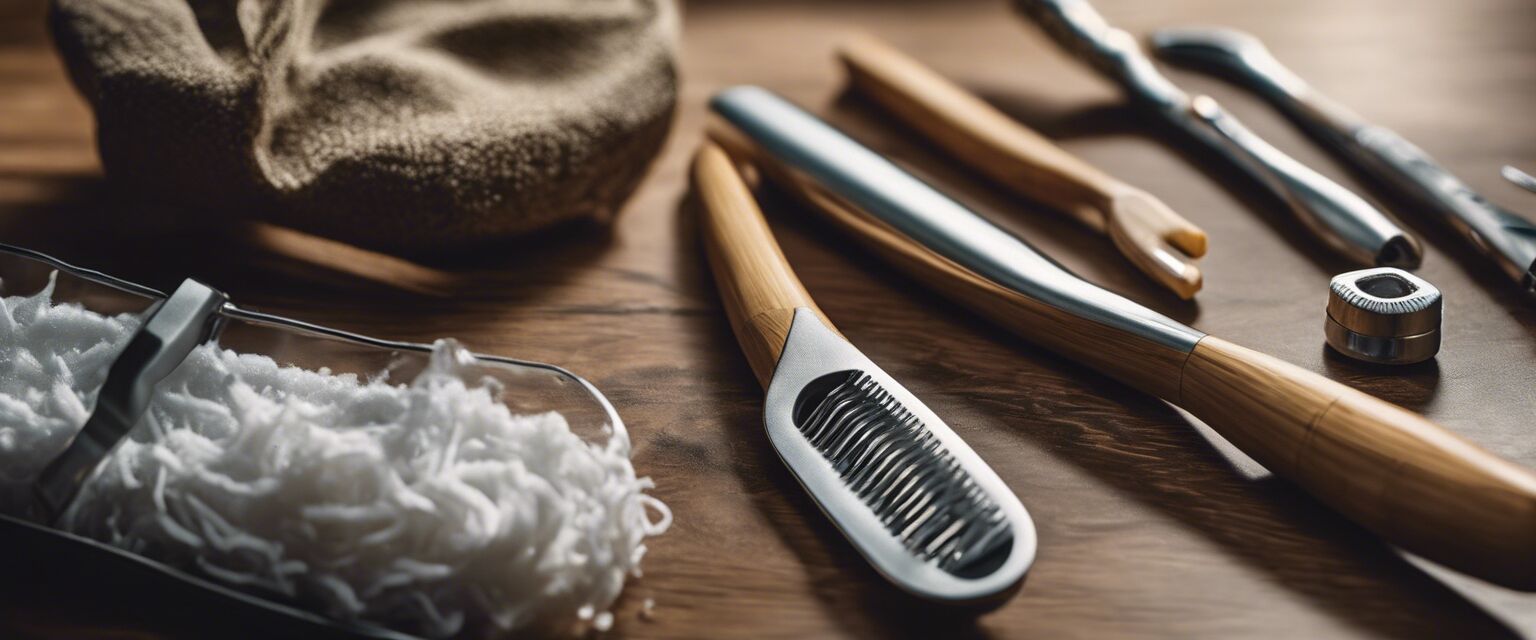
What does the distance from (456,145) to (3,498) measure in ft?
0.86

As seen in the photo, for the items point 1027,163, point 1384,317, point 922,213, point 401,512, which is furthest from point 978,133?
point 401,512

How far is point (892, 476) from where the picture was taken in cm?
44

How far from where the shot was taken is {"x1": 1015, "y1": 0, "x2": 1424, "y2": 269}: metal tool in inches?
24.1

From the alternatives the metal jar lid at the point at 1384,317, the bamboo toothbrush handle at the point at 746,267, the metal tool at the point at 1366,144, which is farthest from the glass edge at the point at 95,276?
the metal tool at the point at 1366,144

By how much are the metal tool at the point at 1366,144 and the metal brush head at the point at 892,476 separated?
1.10ft

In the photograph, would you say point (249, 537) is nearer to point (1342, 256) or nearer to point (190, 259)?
point (190, 259)

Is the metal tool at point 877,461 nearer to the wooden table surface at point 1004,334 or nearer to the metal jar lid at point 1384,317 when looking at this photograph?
the wooden table surface at point 1004,334

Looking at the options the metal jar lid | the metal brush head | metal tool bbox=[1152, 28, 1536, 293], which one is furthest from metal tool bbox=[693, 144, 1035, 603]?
metal tool bbox=[1152, 28, 1536, 293]

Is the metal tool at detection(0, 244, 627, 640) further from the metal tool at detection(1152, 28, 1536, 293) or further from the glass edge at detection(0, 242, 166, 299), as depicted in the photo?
the metal tool at detection(1152, 28, 1536, 293)

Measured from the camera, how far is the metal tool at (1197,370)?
0.39 meters

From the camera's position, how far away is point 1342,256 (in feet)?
2.05

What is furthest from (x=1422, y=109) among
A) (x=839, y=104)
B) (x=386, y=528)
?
(x=386, y=528)

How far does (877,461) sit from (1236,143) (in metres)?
0.39

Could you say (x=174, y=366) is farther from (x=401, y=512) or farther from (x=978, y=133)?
(x=978, y=133)
